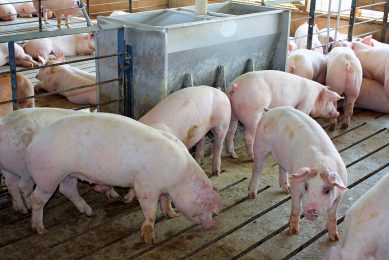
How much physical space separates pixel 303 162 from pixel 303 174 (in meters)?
0.24

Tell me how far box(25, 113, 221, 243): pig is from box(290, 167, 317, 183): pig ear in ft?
1.93

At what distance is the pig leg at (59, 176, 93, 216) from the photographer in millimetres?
3848

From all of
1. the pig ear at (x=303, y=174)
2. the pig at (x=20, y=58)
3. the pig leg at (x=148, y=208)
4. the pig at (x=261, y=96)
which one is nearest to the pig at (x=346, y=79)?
the pig at (x=261, y=96)

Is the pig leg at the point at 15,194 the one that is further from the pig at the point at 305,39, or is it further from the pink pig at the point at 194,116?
the pig at the point at 305,39

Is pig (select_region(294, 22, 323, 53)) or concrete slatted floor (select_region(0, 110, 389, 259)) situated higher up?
pig (select_region(294, 22, 323, 53))

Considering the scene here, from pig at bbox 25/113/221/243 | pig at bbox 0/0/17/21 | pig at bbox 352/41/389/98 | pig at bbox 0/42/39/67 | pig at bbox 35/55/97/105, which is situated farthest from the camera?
pig at bbox 0/0/17/21

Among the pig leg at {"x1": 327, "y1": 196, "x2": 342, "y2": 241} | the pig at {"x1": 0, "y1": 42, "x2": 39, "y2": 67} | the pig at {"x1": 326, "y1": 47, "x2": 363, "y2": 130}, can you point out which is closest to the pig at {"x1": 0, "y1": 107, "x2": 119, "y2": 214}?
the pig leg at {"x1": 327, "y1": 196, "x2": 342, "y2": 241}

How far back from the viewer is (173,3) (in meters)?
11.8

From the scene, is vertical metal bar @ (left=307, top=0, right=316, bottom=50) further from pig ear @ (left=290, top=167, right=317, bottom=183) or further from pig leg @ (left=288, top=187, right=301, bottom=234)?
pig ear @ (left=290, top=167, right=317, bottom=183)

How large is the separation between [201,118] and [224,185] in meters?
0.52

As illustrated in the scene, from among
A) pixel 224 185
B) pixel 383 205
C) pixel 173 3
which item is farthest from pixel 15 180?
pixel 173 3

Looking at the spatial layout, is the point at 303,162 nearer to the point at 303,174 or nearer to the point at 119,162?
the point at 303,174

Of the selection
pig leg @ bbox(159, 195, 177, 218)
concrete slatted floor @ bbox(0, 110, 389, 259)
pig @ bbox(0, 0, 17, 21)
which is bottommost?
concrete slatted floor @ bbox(0, 110, 389, 259)

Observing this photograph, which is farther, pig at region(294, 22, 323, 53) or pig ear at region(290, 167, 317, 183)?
pig at region(294, 22, 323, 53)
